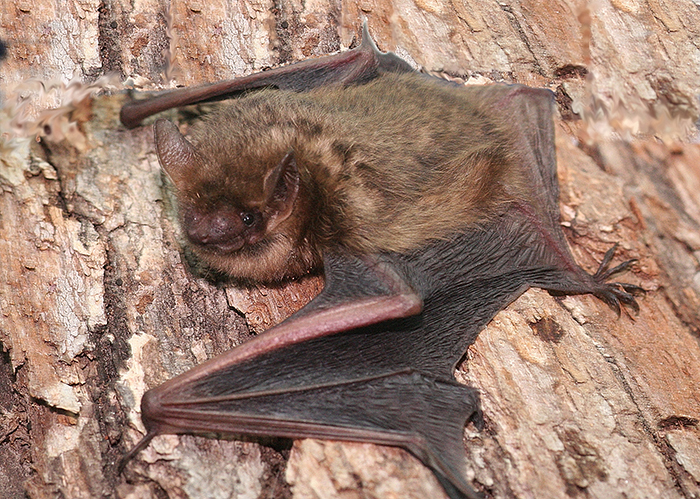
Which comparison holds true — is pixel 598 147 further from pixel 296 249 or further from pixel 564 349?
pixel 296 249

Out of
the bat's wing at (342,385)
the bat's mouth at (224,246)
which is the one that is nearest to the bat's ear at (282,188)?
the bat's mouth at (224,246)

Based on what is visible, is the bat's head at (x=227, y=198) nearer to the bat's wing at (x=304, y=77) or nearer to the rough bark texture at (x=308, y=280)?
the rough bark texture at (x=308, y=280)

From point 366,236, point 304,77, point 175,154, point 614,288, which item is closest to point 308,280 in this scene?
point 366,236

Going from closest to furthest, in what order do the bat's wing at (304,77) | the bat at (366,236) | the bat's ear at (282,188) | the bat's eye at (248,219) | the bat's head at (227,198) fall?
1. the bat at (366,236)
2. the bat's ear at (282,188)
3. the bat's head at (227,198)
4. the bat's eye at (248,219)
5. the bat's wing at (304,77)

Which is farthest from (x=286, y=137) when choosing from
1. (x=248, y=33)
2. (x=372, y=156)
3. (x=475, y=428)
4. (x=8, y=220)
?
(x=475, y=428)

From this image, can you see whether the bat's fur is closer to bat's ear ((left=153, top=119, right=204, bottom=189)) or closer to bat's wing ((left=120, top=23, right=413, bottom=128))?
bat's ear ((left=153, top=119, right=204, bottom=189))
